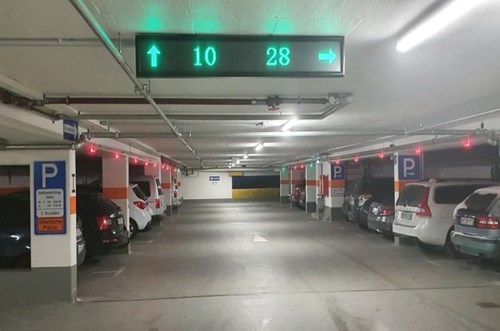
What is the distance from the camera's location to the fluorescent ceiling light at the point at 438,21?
10.0 feet

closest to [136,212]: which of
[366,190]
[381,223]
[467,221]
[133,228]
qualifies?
[133,228]

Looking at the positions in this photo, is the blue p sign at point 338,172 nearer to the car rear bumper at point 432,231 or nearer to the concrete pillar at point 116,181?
the car rear bumper at point 432,231

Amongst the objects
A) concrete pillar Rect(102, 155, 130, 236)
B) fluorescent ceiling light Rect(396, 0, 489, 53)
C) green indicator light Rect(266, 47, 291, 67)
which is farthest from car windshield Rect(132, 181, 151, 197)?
fluorescent ceiling light Rect(396, 0, 489, 53)

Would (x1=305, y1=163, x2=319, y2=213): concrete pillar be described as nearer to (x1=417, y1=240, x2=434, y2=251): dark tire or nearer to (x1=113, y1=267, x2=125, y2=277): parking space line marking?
(x1=417, y1=240, x2=434, y2=251): dark tire

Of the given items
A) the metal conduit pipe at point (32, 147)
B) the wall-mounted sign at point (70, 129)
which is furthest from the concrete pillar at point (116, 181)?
the metal conduit pipe at point (32, 147)

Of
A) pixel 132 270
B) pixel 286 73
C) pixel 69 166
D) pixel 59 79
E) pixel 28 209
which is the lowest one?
pixel 132 270

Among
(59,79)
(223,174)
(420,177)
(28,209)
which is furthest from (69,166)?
(223,174)

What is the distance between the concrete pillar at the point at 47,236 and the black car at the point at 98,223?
289cm

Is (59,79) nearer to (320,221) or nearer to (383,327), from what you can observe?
(383,327)

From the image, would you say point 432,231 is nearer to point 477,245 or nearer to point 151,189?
point 477,245

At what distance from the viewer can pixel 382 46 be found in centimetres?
417

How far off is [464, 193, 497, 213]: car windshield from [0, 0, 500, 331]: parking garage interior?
40mm

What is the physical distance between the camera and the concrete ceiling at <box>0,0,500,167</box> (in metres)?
3.26

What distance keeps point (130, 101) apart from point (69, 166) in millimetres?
1989
